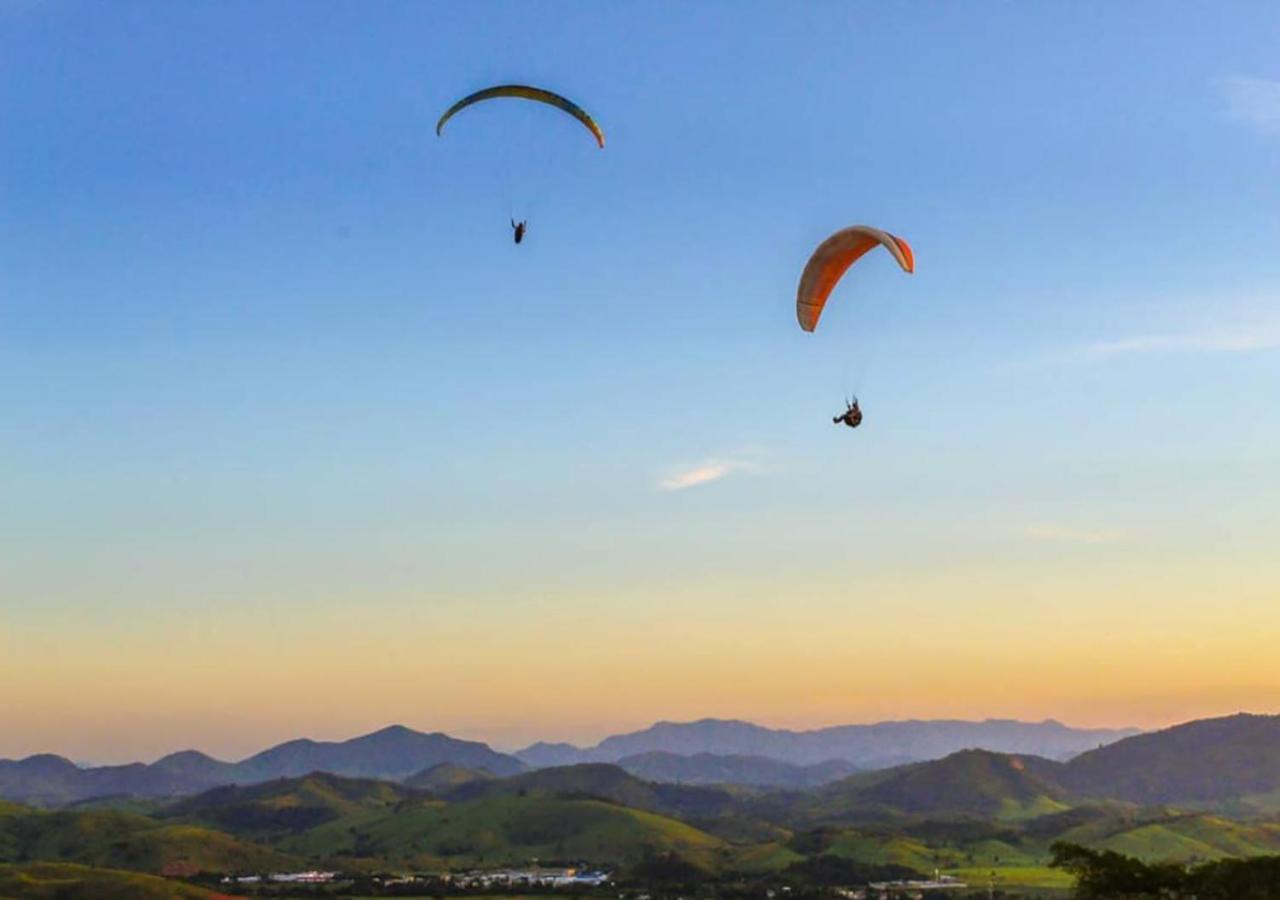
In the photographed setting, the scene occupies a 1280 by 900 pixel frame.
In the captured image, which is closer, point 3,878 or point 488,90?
point 488,90

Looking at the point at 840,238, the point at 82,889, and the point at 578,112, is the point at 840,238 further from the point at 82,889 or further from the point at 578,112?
the point at 82,889

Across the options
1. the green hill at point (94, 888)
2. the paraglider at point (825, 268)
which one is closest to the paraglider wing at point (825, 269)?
the paraglider at point (825, 268)

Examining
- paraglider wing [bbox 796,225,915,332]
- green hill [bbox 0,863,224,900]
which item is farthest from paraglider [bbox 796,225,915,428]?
green hill [bbox 0,863,224,900]

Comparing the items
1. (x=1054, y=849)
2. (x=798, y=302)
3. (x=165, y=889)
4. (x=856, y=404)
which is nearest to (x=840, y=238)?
(x=798, y=302)

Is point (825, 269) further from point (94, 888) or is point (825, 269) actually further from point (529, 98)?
point (94, 888)

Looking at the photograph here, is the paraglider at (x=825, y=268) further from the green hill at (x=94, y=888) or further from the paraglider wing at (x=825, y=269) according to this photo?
the green hill at (x=94, y=888)

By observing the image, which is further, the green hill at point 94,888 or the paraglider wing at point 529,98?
the green hill at point 94,888
